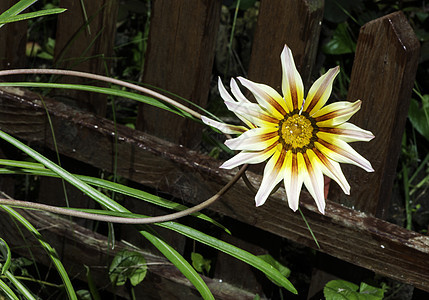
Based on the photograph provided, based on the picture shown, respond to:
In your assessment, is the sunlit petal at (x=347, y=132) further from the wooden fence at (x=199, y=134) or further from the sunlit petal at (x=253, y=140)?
the wooden fence at (x=199, y=134)

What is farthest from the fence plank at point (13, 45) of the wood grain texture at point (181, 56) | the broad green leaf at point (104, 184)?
the broad green leaf at point (104, 184)

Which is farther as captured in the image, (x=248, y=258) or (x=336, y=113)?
(x=248, y=258)

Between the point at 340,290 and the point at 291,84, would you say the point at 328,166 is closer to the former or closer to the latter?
the point at 291,84

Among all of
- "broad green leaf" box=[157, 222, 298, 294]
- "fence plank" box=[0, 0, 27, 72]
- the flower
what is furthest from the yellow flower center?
"fence plank" box=[0, 0, 27, 72]

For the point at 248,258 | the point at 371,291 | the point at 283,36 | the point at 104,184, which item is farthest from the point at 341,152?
the point at 371,291

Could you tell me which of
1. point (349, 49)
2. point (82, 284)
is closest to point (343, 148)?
point (82, 284)

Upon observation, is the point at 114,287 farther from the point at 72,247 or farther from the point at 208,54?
the point at 208,54
